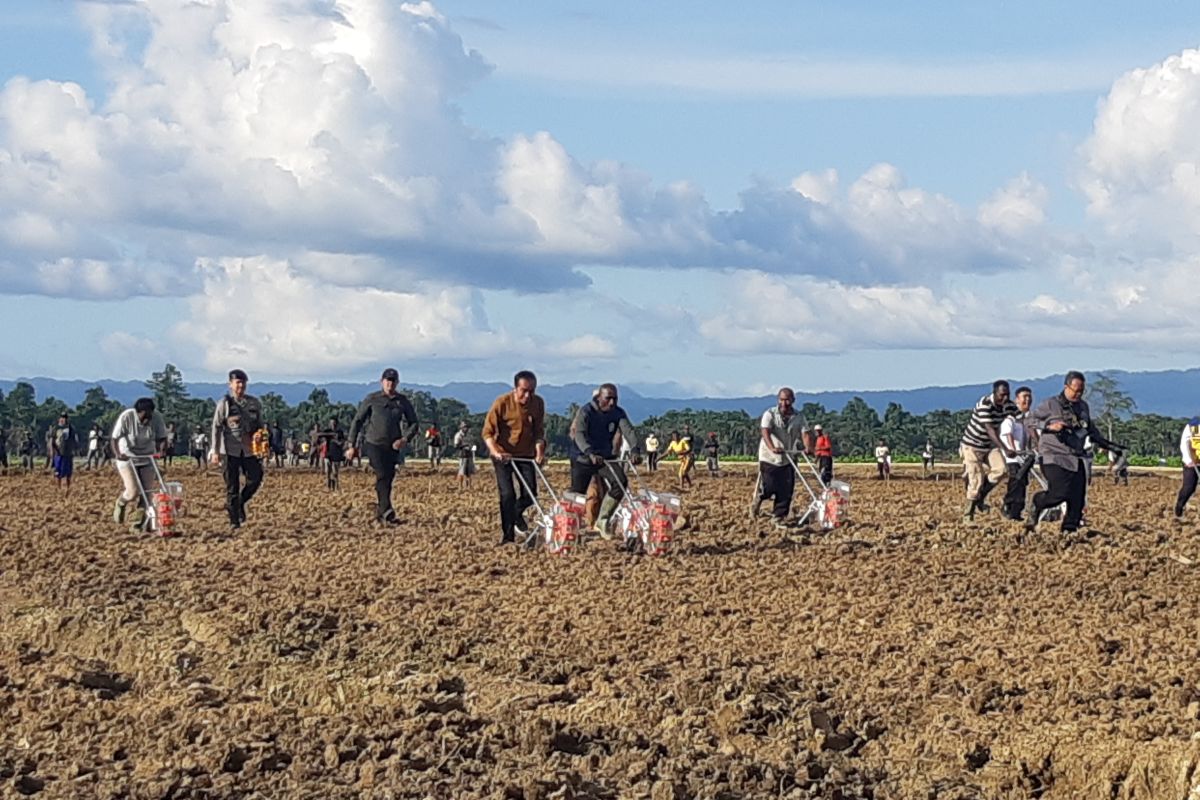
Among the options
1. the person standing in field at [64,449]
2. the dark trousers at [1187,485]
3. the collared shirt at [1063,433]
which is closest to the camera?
the collared shirt at [1063,433]

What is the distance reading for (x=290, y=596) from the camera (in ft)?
42.3

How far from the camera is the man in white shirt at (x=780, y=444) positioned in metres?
17.5

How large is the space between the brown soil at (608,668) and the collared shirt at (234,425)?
0.93 m

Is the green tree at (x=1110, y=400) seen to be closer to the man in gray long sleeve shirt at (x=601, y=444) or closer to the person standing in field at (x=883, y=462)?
the person standing in field at (x=883, y=462)

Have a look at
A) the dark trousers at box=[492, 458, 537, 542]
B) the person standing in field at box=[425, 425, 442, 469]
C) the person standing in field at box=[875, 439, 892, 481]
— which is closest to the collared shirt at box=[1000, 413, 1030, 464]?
the dark trousers at box=[492, 458, 537, 542]

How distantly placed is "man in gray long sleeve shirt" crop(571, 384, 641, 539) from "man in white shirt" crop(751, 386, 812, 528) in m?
1.84

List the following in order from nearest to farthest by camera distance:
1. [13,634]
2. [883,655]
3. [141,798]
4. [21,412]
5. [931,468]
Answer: [141,798], [883,655], [13,634], [931,468], [21,412]

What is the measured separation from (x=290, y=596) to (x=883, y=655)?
4.74 metres

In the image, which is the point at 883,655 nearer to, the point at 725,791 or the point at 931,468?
the point at 725,791

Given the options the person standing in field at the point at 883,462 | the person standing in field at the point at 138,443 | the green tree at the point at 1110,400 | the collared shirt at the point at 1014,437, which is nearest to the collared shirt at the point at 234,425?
the person standing in field at the point at 138,443

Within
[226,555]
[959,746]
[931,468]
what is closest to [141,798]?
[959,746]

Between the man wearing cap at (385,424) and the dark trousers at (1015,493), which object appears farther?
the man wearing cap at (385,424)

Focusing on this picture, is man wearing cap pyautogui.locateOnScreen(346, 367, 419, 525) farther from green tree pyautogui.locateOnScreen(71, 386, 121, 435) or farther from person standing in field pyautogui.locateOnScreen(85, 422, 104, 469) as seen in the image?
green tree pyautogui.locateOnScreen(71, 386, 121, 435)

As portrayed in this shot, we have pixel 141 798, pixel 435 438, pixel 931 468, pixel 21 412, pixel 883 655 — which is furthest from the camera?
pixel 21 412
